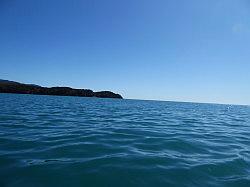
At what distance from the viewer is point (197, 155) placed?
9.84 metres

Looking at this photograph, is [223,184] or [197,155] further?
[197,155]

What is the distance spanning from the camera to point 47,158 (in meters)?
8.30

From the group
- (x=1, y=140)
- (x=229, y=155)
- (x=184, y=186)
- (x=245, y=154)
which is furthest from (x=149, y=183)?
(x=1, y=140)

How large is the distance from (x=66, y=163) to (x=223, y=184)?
4222 mm

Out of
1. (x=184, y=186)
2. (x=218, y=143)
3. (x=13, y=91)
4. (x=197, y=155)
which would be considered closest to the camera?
(x=184, y=186)

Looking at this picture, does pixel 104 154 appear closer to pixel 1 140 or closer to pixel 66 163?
pixel 66 163

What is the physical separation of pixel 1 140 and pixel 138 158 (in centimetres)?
570

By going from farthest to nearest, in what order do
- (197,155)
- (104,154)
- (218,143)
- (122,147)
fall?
(218,143)
(122,147)
(197,155)
(104,154)

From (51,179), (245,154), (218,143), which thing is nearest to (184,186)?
(51,179)

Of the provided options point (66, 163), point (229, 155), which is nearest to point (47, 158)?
point (66, 163)

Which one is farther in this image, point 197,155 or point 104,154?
point 197,155

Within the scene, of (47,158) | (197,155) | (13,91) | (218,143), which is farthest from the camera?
(13,91)

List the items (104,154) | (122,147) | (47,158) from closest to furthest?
1. (47,158)
2. (104,154)
3. (122,147)

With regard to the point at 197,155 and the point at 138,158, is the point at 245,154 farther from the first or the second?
the point at 138,158
